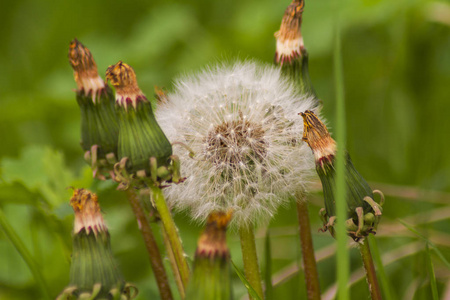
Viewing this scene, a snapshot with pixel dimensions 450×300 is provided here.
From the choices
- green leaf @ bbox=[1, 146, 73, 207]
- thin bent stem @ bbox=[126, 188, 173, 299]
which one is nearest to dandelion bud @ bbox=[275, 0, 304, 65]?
thin bent stem @ bbox=[126, 188, 173, 299]

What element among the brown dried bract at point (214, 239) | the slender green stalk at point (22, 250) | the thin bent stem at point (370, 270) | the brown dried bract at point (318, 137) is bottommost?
the thin bent stem at point (370, 270)

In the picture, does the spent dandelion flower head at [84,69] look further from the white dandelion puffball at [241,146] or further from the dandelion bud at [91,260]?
the dandelion bud at [91,260]

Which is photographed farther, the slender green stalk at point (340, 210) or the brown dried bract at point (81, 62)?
the brown dried bract at point (81, 62)

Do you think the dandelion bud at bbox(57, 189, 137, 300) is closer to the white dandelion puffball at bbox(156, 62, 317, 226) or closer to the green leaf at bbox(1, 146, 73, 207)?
the white dandelion puffball at bbox(156, 62, 317, 226)

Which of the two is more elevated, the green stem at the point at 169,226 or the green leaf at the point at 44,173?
the green leaf at the point at 44,173

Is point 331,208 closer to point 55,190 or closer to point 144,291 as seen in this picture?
point 144,291

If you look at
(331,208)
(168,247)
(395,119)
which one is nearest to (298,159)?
(331,208)

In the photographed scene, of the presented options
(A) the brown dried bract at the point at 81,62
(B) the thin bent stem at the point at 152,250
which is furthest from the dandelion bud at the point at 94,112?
(B) the thin bent stem at the point at 152,250

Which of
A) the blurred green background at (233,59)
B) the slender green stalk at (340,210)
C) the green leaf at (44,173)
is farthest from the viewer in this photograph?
the blurred green background at (233,59)

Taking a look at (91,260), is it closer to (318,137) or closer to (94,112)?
(94,112)
